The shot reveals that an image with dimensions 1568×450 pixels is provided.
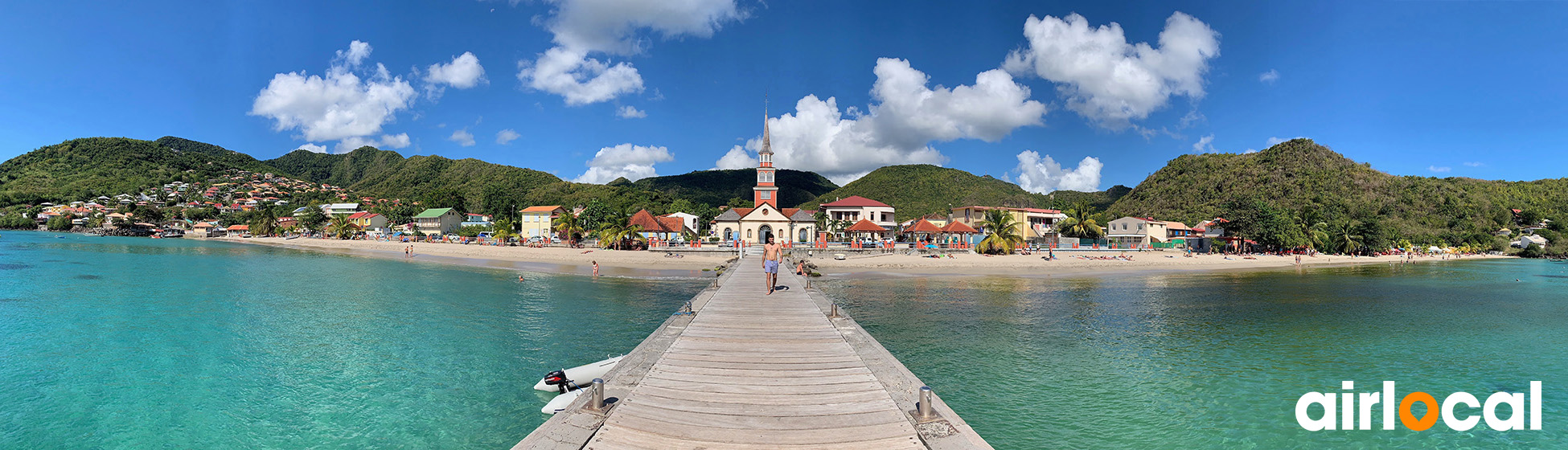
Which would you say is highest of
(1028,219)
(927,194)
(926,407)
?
(927,194)

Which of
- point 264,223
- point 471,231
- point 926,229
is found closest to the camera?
point 926,229

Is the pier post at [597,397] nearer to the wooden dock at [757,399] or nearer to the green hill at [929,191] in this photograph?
the wooden dock at [757,399]

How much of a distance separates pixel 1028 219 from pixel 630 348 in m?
58.7

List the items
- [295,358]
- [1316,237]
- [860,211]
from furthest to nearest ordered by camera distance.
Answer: [860,211], [1316,237], [295,358]

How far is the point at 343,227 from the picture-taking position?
7781cm

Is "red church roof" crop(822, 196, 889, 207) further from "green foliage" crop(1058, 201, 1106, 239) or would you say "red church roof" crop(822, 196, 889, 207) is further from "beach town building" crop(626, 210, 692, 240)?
"beach town building" crop(626, 210, 692, 240)

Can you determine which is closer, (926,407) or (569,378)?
(926,407)

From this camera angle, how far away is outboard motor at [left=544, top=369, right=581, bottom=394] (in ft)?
32.0

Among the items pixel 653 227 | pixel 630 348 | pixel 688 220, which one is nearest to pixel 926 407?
pixel 630 348

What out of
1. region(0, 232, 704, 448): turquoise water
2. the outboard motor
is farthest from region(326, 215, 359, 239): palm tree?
the outboard motor

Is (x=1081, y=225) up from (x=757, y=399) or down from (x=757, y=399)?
up

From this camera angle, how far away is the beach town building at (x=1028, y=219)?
2381 inches

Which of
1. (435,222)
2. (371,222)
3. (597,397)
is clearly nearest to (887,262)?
(597,397)

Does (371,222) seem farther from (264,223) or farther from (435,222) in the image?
(264,223)
